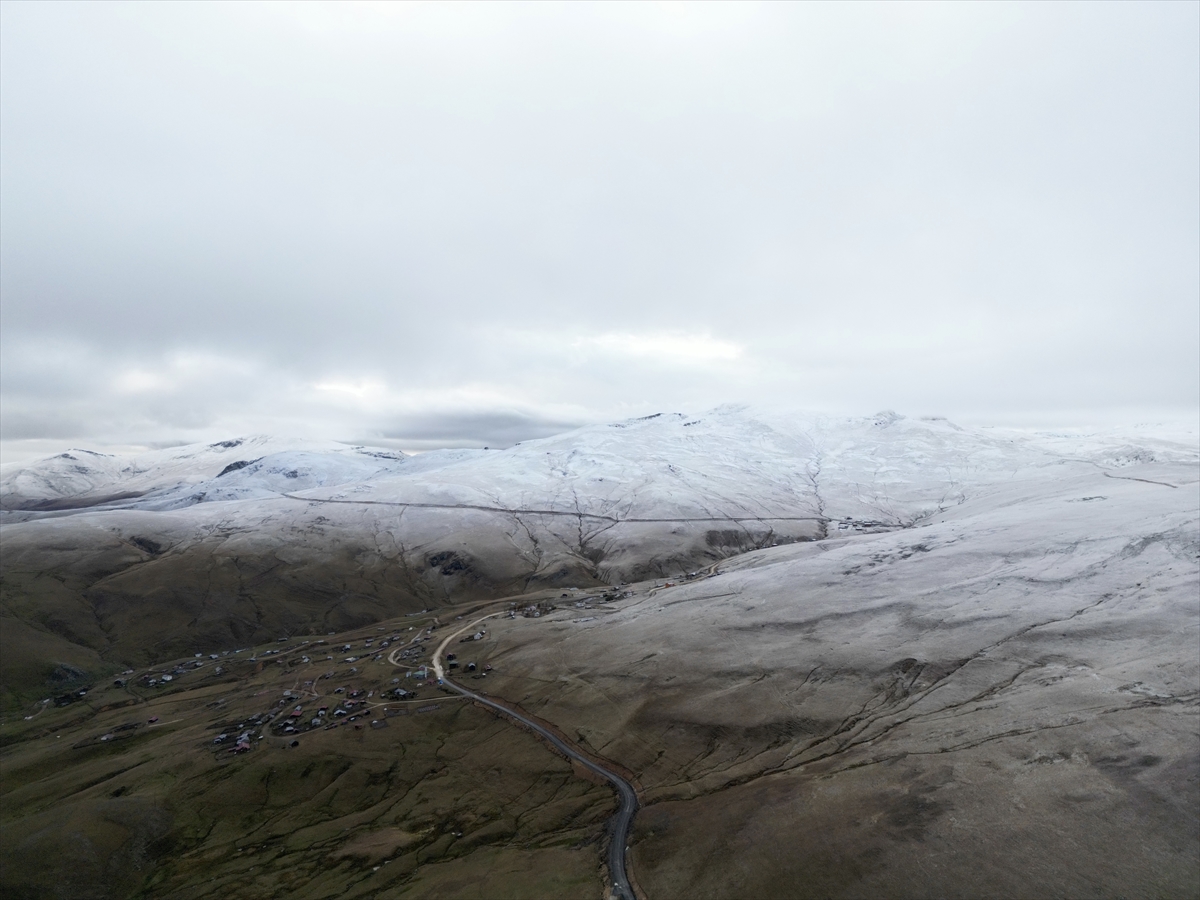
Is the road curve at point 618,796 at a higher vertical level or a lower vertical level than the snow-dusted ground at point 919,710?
lower

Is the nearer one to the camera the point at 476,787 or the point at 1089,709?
the point at 1089,709

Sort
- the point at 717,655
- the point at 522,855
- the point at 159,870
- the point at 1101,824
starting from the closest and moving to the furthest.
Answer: the point at 1101,824 → the point at 522,855 → the point at 159,870 → the point at 717,655

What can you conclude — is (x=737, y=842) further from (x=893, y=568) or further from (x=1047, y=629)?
(x=893, y=568)

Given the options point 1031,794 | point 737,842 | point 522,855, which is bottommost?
point 522,855

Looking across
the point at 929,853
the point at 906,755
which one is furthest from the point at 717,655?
the point at 929,853

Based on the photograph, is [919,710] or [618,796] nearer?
[618,796]

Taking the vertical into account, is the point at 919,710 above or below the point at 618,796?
above

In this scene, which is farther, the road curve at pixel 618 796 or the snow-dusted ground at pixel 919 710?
the road curve at pixel 618 796

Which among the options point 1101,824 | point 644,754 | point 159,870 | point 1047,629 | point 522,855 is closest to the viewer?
point 1101,824
